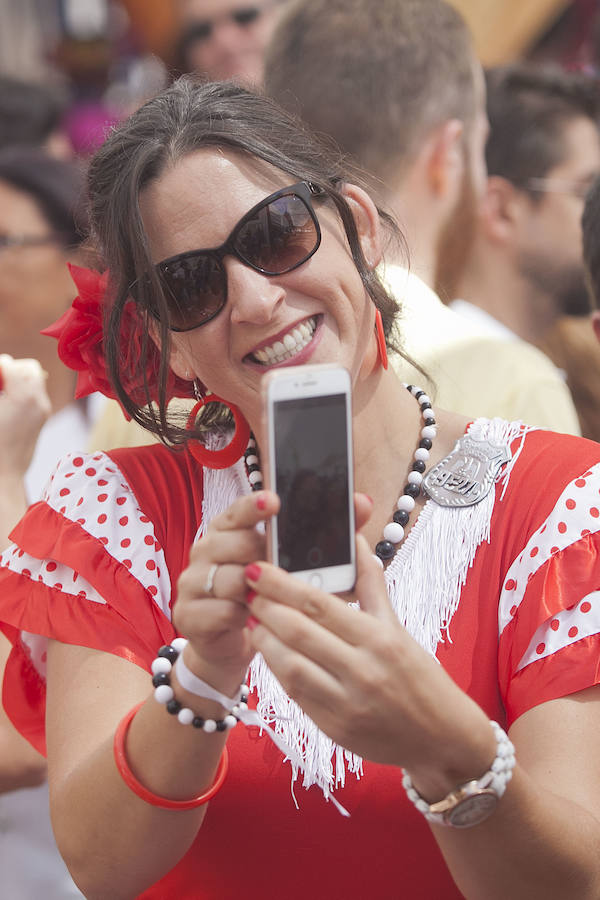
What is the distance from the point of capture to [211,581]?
1438 mm

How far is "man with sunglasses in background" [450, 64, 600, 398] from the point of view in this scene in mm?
4266

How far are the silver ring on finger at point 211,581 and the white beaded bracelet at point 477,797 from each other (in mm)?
334

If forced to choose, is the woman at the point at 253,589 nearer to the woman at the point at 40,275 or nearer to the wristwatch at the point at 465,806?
the wristwatch at the point at 465,806

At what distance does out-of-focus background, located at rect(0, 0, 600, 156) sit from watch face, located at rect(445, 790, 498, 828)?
5147 millimetres

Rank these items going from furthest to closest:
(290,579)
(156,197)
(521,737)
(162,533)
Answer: (162,533) < (156,197) < (521,737) < (290,579)

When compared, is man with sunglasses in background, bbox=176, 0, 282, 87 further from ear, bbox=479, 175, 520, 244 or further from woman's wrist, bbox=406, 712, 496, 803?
woman's wrist, bbox=406, 712, 496, 803

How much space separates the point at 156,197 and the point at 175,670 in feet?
2.61

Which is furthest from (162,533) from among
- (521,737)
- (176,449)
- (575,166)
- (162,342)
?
(575,166)

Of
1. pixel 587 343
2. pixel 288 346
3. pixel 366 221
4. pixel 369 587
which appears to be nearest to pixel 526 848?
pixel 369 587

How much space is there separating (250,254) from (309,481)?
21.7 inches

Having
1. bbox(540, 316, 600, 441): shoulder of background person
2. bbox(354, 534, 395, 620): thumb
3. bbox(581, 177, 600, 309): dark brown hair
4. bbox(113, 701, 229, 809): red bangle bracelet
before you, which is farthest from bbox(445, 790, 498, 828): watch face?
bbox(540, 316, 600, 441): shoulder of background person

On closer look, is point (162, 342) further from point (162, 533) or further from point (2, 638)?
point (2, 638)

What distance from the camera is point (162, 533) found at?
210 centimetres

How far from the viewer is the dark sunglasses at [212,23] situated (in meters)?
6.17
